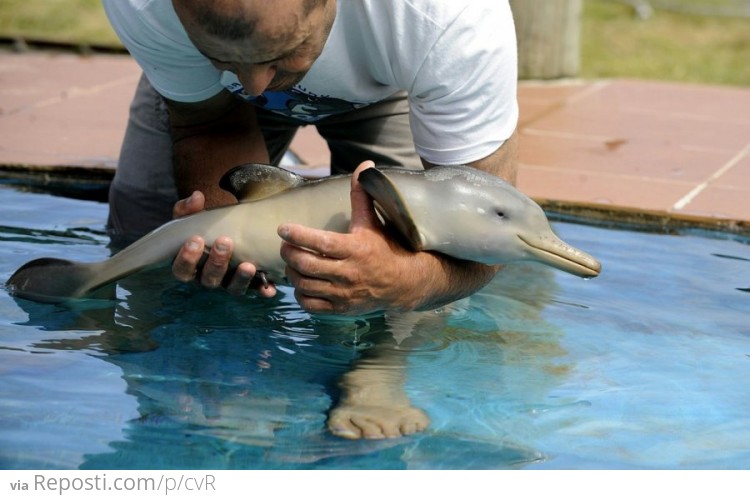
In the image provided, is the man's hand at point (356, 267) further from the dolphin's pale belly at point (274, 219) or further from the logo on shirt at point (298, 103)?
the logo on shirt at point (298, 103)

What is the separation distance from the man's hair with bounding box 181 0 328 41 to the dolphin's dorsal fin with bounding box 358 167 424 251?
447 millimetres

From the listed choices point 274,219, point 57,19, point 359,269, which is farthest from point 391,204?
point 57,19

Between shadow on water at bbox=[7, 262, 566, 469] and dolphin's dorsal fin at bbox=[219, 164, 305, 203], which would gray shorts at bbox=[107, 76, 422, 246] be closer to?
shadow on water at bbox=[7, 262, 566, 469]

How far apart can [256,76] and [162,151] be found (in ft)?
4.61

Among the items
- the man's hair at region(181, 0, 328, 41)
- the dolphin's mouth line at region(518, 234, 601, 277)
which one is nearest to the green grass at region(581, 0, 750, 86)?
the dolphin's mouth line at region(518, 234, 601, 277)

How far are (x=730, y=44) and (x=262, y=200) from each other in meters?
8.58

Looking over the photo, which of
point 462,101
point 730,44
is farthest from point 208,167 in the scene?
point 730,44

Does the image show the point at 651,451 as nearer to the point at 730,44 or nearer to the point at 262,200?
the point at 262,200

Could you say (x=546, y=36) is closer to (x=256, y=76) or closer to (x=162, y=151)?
(x=162, y=151)

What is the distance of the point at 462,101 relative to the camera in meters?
3.27

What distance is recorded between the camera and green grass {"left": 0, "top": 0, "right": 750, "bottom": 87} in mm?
9633

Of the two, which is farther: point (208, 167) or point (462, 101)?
point (208, 167)

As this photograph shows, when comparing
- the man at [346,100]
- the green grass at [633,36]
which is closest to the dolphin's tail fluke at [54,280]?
the man at [346,100]

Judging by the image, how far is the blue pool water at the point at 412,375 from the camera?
9.18ft
